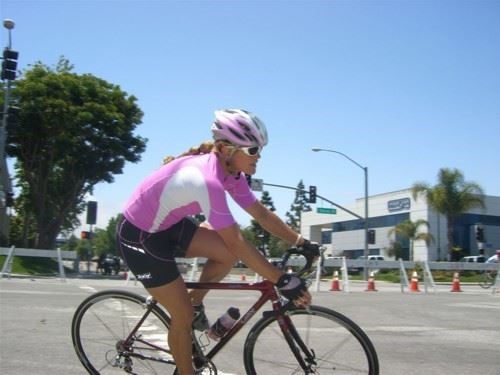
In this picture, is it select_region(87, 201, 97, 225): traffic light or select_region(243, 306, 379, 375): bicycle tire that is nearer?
select_region(243, 306, 379, 375): bicycle tire

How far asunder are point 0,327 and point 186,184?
459cm

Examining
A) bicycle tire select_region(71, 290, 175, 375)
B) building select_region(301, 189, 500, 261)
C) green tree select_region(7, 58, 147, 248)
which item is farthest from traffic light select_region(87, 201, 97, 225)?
building select_region(301, 189, 500, 261)

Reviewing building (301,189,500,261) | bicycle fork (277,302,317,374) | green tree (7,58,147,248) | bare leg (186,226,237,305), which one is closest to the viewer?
bicycle fork (277,302,317,374)

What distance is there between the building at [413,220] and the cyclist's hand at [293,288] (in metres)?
52.1

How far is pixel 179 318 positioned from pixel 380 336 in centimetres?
406

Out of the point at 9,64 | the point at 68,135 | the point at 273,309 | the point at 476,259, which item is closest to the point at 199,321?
the point at 273,309

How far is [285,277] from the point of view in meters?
3.49

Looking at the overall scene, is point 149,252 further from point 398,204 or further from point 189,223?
point 398,204

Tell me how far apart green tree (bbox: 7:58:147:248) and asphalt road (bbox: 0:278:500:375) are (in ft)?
81.6

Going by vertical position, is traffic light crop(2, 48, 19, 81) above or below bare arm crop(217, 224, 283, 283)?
above

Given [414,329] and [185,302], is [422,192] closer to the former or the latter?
[414,329]

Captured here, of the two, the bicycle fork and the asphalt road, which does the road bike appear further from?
the asphalt road

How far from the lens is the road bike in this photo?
12.0 feet

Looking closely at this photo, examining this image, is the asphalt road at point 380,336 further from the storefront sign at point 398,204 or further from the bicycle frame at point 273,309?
the storefront sign at point 398,204
